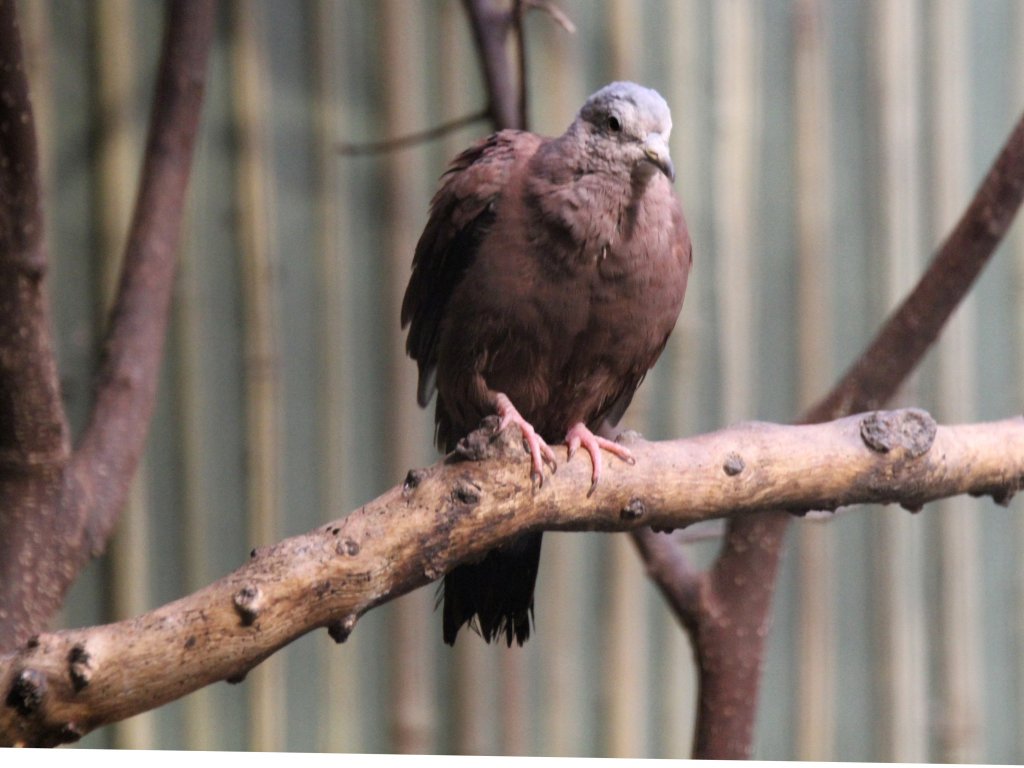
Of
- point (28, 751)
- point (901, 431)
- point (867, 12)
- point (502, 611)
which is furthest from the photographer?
point (867, 12)

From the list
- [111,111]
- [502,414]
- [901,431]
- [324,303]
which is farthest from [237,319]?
[901,431]

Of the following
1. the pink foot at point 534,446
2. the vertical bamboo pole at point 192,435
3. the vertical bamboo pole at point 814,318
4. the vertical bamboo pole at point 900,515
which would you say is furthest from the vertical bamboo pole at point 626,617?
the vertical bamboo pole at point 192,435

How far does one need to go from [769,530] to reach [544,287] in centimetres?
52

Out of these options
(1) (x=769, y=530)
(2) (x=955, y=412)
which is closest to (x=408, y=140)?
(1) (x=769, y=530)

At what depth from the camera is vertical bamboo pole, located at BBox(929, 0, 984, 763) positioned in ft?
5.56

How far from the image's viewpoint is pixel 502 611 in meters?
1.46

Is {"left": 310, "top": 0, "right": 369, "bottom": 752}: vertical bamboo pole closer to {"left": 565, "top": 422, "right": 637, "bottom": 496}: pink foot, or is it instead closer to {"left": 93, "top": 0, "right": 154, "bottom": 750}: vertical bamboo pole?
{"left": 93, "top": 0, "right": 154, "bottom": 750}: vertical bamboo pole

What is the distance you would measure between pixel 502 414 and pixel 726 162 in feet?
2.07

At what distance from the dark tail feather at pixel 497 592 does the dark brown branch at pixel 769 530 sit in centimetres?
26

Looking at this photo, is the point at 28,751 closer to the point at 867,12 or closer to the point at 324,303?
the point at 324,303

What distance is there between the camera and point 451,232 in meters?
1.42

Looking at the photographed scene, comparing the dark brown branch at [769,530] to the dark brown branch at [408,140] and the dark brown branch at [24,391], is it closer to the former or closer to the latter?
the dark brown branch at [408,140]

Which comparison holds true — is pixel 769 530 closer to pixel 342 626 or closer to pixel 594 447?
pixel 594 447

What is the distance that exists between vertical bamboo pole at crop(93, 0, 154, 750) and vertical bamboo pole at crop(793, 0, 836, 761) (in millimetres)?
1006
